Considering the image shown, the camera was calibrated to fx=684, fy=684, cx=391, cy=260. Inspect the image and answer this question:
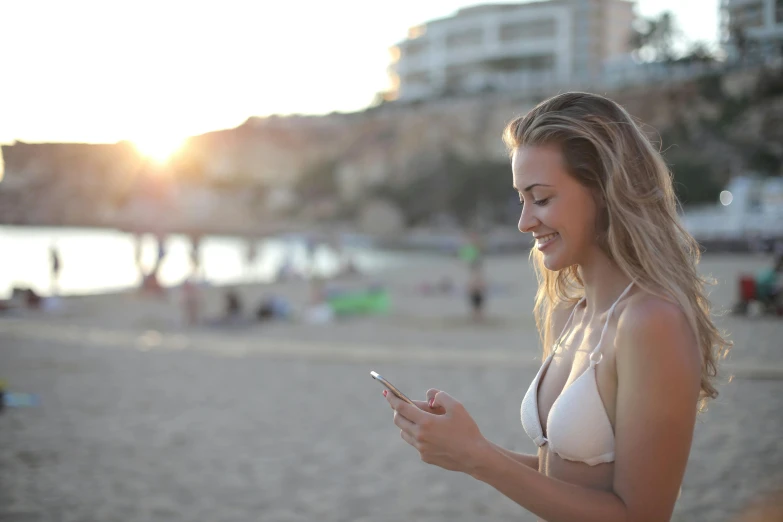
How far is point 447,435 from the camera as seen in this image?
144 cm

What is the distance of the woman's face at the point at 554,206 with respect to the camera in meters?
1.57

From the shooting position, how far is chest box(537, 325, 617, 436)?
149cm

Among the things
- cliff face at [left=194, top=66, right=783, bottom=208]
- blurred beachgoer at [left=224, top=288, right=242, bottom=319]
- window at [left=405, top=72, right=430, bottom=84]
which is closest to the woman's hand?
cliff face at [left=194, top=66, right=783, bottom=208]

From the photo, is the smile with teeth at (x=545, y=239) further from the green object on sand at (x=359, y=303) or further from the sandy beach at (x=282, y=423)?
the green object on sand at (x=359, y=303)

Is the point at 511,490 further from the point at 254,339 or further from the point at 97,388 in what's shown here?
the point at 254,339

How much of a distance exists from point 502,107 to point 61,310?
55572 millimetres

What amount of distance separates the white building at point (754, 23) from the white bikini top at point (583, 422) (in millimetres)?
3474

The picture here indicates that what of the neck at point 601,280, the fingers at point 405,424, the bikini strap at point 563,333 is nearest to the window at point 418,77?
the bikini strap at point 563,333

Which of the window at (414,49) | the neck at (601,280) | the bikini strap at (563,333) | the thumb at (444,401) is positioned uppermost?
the window at (414,49)

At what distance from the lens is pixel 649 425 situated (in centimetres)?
137

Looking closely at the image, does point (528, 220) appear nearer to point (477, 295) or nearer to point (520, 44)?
point (477, 295)

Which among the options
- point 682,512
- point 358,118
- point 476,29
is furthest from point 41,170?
point 358,118

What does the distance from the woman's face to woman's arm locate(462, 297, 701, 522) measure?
0.23m

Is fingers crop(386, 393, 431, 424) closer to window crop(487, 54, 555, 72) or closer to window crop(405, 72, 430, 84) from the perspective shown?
window crop(487, 54, 555, 72)
